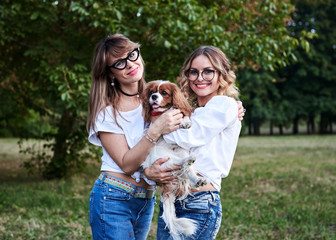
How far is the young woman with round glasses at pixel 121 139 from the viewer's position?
2352 millimetres

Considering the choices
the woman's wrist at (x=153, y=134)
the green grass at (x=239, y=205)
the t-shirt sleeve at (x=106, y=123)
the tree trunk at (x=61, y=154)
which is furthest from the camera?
the tree trunk at (x=61, y=154)

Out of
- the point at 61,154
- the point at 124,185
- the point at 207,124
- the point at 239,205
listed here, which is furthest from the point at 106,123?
the point at 61,154

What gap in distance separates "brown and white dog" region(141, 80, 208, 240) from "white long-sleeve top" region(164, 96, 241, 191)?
71mm

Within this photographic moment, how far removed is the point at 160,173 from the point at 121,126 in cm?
41

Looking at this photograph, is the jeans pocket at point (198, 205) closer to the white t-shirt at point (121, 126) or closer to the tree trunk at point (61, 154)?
the white t-shirt at point (121, 126)

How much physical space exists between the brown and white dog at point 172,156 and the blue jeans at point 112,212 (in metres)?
0.23

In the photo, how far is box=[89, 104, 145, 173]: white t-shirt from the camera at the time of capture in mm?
2426

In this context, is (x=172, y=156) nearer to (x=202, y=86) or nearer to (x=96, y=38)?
(x=202, y=86)

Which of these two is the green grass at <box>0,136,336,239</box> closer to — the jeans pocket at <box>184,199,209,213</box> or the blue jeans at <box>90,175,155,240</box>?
the blue jeans at <box>90,175,155,240</box>

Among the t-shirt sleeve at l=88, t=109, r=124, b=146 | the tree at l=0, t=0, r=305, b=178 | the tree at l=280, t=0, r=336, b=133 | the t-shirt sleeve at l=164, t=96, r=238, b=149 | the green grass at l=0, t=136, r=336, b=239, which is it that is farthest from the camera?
the tree at l=280, t=0, r=336, b=133

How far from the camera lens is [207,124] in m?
2.21

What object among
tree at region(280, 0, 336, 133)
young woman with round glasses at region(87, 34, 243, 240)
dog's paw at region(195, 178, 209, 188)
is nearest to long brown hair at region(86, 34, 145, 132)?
young woman with round glasses at region(87, 34, 243, 240)

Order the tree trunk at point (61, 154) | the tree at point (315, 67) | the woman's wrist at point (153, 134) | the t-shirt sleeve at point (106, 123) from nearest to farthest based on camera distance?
the woman's wrist at point (153, 134)
the t-shirt sleeve at point (106, 123)
the tree trunk at point (61, 154)
the tree at point (315, 67)

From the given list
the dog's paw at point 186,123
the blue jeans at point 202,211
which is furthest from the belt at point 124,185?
the dog's paw at point 186,123
